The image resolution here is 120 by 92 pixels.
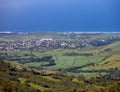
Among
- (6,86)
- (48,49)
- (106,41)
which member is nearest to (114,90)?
(6,86)

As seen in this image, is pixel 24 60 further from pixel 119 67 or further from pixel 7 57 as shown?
pixel 119 67

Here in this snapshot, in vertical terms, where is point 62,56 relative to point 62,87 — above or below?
above

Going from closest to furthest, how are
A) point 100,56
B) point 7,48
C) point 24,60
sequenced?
point 24,60, point 100,56, point 7,48

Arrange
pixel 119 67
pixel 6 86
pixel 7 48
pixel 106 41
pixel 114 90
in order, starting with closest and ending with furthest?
pixel 114 90 < pixel 6 86 < pixel 119 67 < pixel 7 48 < pixel 106 41

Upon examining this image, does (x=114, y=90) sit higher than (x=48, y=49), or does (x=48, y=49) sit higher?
(x=48, y=49)

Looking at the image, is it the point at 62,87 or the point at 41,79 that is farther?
the point at 41,79

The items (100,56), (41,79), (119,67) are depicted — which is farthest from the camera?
(100,56)

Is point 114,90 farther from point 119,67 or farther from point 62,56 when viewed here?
point 62,56

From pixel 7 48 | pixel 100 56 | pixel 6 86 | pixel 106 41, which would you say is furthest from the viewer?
pixel 106 41

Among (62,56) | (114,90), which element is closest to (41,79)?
(114,90)
